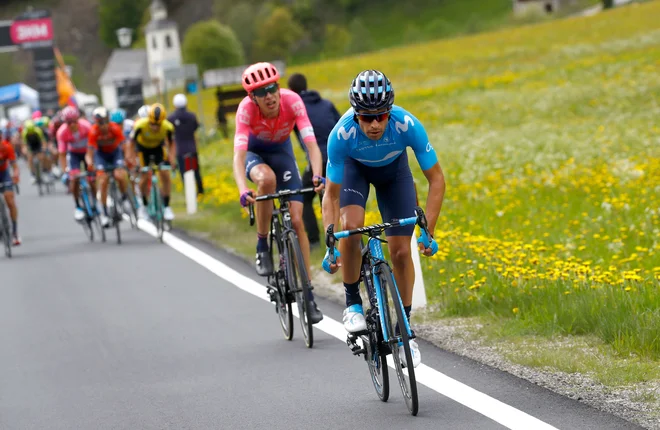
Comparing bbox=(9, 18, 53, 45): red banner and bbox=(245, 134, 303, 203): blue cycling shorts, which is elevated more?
bbox=(9, 18, 53, 45): red banner

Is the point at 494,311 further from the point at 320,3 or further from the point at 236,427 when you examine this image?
the point at 320,3

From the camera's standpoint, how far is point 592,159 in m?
19.8

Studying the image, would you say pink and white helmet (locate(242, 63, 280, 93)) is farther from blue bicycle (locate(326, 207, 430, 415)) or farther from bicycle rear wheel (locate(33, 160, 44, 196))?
bicycle rear wheel (locate(33, 160, 44, 196))

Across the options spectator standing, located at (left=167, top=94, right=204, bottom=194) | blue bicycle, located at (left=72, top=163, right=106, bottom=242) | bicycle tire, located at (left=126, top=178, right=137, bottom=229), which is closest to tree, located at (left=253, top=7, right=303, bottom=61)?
spectator standing, located at (left=167, top=94, right=204, bottom=194)

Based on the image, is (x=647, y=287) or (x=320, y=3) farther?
(x=320, y=3)

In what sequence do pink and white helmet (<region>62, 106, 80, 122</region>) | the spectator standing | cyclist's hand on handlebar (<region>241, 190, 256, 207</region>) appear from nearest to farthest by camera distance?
cyclist's hand on handlebar (<region>241, 190, 256, 207</region>) < pink and white helmet (<region>62, 106, 80, 122</region>) < the spectator standing

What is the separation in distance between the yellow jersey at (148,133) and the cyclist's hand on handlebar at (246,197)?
8.62 metres

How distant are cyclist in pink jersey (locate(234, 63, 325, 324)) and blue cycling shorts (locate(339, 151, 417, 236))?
5.80 feet

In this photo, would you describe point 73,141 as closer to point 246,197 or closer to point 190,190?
point 190,190

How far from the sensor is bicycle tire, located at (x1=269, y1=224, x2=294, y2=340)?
876 cm

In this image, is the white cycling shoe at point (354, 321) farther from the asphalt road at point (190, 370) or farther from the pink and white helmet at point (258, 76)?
the pink and white helmet at point (258, 76)

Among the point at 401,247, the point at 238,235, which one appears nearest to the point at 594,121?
the point at 238,235

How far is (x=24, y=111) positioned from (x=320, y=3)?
119m

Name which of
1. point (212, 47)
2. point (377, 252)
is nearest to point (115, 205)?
point (377, 252)
